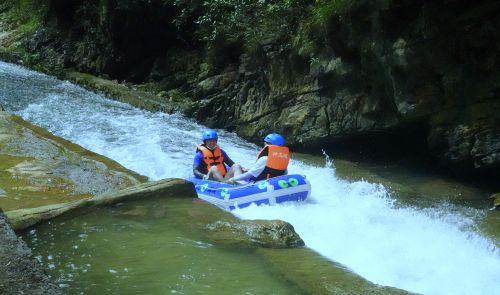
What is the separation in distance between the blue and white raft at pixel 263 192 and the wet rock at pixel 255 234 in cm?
202

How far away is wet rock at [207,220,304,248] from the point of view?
547 centimetres

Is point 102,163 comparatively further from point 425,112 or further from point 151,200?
point 425,112

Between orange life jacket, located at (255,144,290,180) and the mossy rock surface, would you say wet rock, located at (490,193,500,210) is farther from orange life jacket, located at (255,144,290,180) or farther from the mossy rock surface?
the mossy rock surface

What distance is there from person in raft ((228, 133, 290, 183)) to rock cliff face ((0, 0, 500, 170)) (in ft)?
8.69

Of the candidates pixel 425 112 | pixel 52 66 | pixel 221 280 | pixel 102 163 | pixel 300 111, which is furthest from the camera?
pixel 52 66

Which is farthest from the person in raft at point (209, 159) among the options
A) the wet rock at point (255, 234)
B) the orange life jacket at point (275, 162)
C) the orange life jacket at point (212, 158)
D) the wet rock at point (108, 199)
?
the wet rock at point (255, 234)

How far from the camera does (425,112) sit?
375 inches

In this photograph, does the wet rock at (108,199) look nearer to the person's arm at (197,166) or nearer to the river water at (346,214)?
the river water at (346,214)

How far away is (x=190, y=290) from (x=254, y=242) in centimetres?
126

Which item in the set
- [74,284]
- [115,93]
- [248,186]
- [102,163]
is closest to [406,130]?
[248,186]

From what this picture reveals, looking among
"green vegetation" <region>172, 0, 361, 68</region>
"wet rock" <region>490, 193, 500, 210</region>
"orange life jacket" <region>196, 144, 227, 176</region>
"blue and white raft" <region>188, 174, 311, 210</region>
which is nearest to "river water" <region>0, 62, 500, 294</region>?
"blue and white raft" <region>188, 174, 311, 210</region>

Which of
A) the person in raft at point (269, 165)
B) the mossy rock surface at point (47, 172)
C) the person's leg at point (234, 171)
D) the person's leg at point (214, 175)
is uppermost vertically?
the person in raft at point (269, 165)

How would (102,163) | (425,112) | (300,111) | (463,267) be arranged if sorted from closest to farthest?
(463,267) < (102,163) < (425,112) < (300,111)

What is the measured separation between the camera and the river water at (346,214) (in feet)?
19.0
